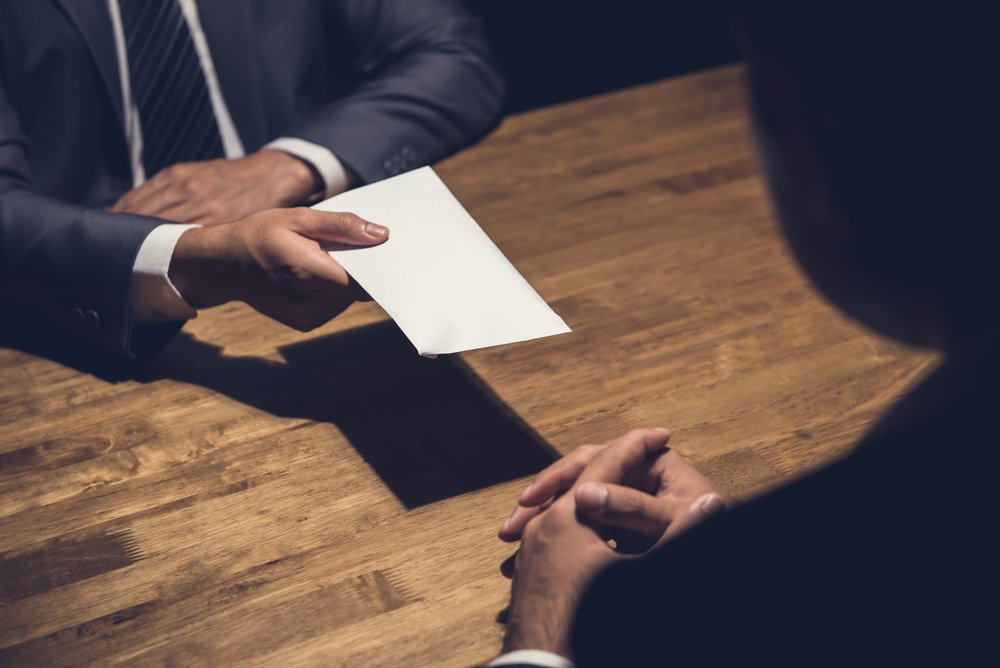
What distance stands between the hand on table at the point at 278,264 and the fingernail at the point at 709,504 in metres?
0.42

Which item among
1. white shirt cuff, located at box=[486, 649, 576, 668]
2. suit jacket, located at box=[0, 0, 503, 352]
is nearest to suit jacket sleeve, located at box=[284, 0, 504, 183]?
suit jacket, located at box=[0, 0, 503, 352]

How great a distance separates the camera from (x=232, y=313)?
4.45ft

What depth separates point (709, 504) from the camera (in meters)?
0.89

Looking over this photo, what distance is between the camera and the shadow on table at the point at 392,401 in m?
1.05

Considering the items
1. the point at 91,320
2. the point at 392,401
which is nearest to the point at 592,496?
the point at 392,401

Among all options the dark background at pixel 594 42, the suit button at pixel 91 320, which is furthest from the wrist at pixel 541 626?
the dark background at pixel 594 42

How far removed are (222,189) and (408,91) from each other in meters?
0.34

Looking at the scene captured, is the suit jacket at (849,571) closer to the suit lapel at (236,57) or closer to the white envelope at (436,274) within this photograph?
the white envelope at (436,274)

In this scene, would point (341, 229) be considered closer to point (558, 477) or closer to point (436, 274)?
point (436, 274)

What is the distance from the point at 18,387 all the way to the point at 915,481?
970mm

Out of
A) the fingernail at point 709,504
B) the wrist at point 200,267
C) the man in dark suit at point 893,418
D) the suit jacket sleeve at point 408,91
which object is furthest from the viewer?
the suit jacket sleeve at point 408,91

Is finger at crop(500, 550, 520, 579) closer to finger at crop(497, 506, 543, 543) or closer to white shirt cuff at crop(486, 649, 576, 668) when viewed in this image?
finger at crop(497, 506, 543, 543)

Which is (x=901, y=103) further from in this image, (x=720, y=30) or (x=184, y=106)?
(x=720, y=30)

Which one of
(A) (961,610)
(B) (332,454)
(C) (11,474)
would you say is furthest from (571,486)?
(C) (11,474)
